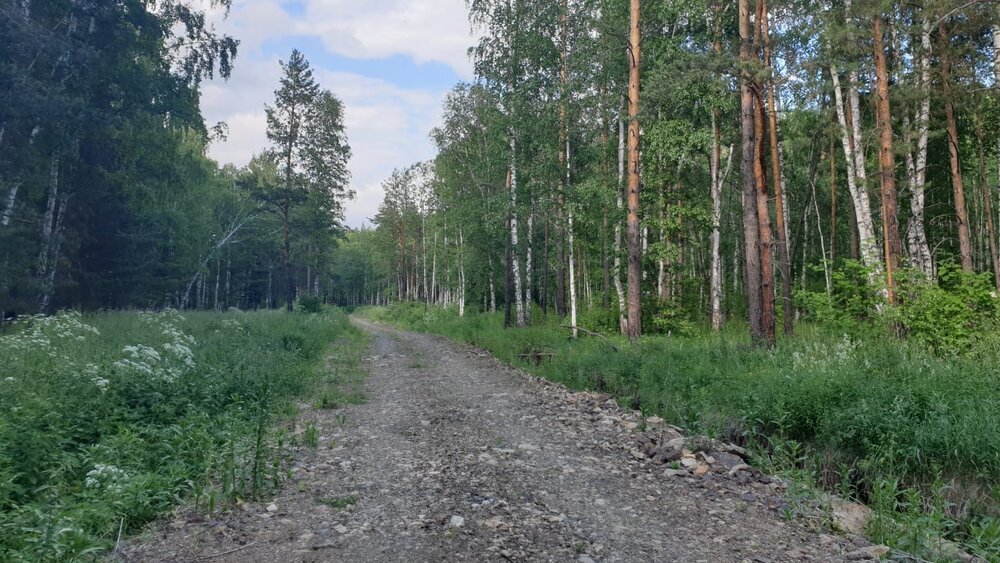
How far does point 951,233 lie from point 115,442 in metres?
34.5

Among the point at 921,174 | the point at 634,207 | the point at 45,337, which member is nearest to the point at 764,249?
the point at 634,207

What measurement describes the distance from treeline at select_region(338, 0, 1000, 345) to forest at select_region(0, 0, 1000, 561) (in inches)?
5.3

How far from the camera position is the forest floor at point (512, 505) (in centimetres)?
389

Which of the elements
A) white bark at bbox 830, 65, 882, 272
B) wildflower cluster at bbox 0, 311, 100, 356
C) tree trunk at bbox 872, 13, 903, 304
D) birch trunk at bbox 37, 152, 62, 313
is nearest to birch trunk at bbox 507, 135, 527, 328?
white bark at bbox 830, 65, 882, 272

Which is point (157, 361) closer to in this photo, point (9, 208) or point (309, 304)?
point (9, 208)

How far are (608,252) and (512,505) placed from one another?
50.4 feet

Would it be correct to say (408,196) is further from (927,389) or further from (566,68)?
(927,389)

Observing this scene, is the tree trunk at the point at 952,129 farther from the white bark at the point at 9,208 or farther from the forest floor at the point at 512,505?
the white bark at the point at 9,208

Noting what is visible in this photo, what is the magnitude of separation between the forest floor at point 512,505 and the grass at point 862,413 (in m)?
0.66

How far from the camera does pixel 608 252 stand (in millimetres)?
19188

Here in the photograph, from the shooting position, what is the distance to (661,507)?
4781 millimetres

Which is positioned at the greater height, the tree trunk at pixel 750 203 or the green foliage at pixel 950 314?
the tree trunk at pixel 750 203

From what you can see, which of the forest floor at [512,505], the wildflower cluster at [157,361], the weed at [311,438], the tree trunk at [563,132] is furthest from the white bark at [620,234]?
the wildflower cluster at [157,361]

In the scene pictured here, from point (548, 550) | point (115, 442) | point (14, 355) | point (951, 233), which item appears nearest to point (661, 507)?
point (548, 550)
